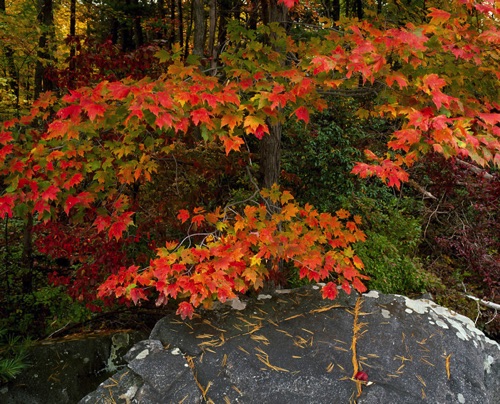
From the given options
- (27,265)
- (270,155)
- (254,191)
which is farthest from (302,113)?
(27,265)

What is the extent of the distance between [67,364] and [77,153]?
213 cm

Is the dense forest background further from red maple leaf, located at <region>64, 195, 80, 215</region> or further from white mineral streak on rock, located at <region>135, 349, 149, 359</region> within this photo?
white mineral streak on rock, located at <region>135, 349, 149, 359</region>

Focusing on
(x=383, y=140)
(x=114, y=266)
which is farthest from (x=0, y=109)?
(x=383, y=140)

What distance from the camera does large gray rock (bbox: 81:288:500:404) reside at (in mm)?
2475

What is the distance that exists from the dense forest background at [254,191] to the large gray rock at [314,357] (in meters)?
0.82

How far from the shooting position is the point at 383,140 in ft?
24.5

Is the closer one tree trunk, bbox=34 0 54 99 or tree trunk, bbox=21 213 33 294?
tree trunk, bbox=21 213 33 294

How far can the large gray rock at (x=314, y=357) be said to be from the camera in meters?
2.47

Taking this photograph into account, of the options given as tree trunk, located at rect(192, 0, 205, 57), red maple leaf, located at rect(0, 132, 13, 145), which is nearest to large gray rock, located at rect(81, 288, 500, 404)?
red maple leaf, located at rect(0, 132, 13, 145)

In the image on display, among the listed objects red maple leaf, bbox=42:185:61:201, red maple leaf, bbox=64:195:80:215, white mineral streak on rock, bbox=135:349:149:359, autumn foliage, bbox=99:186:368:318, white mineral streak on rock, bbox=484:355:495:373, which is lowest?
white mineral streak on rock, bbox=484:355:495:373

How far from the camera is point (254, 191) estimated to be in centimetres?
493

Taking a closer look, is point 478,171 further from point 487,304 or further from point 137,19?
point 137,19

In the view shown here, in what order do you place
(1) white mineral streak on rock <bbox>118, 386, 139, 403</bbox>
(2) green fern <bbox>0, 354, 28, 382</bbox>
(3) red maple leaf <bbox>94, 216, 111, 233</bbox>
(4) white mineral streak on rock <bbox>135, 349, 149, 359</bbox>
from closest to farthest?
(1) white mineral streak on rock <bbox>118, 386, 139, 403</bbox> → (4) white mineral streak on rock <bbox>135, 349, 149, 359</bbox> → (3) red maple leaf <bbox>94, 216, 111, 233</bbox> → (2) green fern <bbox>0, 354, 28, 382</bbox>

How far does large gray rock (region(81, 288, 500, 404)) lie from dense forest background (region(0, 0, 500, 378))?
0.82 meters
